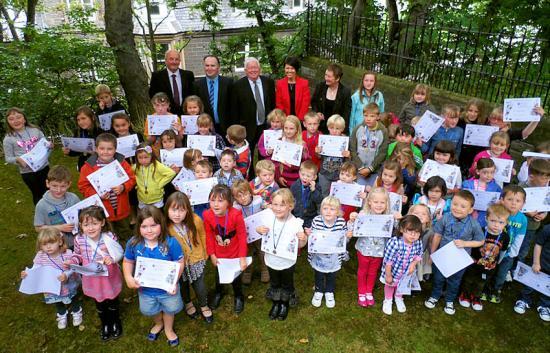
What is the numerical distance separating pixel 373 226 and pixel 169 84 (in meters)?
4.14

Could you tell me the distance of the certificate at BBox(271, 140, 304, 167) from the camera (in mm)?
4695

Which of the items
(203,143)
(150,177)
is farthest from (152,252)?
(203,143)

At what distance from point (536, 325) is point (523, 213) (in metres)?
1.25

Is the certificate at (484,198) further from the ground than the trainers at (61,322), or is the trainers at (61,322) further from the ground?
the certificate at (484,198)

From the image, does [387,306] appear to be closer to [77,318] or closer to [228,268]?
[228,268]

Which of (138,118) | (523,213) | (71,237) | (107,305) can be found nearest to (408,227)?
(523,213)

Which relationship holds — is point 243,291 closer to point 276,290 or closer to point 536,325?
point 276,290

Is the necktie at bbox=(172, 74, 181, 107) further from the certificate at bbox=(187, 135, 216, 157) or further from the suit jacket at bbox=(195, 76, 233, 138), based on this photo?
the certificate at bbox=(187, 135, 216, 157)

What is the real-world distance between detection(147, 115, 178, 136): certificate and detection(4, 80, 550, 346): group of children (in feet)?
1.11

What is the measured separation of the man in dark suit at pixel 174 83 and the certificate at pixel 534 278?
17.0ft

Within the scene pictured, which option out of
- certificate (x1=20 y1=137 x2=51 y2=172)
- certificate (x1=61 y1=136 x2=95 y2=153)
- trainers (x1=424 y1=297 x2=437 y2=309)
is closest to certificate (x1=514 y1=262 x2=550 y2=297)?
trainers (x1=424 y1=297 x2=437 y2=309)

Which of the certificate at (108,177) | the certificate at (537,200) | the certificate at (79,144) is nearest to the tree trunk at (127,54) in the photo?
the certificate at (79,144)

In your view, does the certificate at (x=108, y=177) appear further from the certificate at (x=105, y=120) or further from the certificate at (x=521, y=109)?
the certificate at (x=521, y=109)

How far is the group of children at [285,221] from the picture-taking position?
360cm
